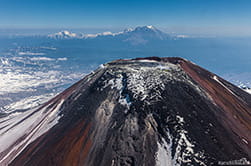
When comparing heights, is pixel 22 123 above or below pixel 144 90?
below

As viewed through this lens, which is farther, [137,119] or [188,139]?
[137,119]

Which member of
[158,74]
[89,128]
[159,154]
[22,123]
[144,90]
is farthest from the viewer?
[22,123]

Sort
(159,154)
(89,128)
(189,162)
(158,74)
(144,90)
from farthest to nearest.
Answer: (158,74) → (144,90) → (89,128) → (159,154) → (189,162)

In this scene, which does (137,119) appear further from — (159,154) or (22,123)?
(22,123)

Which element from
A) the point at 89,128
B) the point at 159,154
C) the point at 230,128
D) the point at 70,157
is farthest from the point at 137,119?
the point at 230,128

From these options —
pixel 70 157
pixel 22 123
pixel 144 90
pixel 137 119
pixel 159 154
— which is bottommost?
pixel 22 123

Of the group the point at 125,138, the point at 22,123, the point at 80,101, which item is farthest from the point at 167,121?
the point at 22,123

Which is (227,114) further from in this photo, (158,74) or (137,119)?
(137,119)
